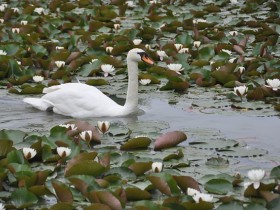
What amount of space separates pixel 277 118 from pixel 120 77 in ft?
7.50

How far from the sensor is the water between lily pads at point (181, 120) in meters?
7.72

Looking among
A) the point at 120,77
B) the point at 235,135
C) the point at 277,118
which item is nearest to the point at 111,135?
the point at 235,135

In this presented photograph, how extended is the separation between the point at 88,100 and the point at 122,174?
2451mm

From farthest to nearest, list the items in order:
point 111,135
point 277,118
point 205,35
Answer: point 205,35 → point 277,118 → point 111,135

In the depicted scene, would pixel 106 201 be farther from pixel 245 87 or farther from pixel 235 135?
pixel 245 87

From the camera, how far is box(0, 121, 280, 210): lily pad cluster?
18.6ft

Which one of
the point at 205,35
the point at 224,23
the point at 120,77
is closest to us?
the point at 120,77

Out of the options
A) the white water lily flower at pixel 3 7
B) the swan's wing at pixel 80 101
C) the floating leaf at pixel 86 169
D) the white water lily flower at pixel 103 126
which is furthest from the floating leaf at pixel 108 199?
the white water lily flower at pixel 3 7

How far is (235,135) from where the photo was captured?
305 inches

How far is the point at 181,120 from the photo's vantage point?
8367 mm

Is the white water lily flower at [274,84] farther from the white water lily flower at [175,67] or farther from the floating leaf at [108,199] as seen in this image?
the floating leaf at [108,199]

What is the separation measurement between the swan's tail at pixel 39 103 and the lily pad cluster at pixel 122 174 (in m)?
1.59

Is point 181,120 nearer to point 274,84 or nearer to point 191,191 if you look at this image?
point 274,84

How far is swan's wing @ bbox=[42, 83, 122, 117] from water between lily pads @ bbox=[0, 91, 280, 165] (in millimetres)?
102
